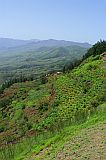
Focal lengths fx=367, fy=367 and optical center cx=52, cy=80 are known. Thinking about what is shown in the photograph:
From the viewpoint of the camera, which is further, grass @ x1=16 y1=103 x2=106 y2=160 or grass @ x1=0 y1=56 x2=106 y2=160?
grass @ x1=0 y1=56 x2=106 y2=160

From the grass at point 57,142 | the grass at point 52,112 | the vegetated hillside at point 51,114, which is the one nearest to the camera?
the grass at point 57,142

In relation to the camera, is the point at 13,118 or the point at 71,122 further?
the point at 13,118

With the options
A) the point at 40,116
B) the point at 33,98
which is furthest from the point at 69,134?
the point at 33,98

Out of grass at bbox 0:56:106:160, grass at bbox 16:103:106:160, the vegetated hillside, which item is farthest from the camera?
grass at bbox 0:56:106:160

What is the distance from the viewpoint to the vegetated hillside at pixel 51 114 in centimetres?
2386

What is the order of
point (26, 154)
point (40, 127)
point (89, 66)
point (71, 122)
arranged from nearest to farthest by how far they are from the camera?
1. point (26, 154)
2. point (71, 122)
3. point (40, 127)
4. point (89, 66)

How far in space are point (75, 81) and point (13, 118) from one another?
35.8ft

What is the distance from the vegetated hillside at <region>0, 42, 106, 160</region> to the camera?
23.9 metres

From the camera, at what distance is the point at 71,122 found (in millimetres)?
28859

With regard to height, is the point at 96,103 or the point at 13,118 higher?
the point at 96,103

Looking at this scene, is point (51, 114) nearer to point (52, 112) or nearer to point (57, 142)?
point (52, 112)

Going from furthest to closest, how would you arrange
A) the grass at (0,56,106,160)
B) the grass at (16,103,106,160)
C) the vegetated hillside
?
the grass at (0,56,106,160), the vegetated hillside, the grass at (16,103,106,160)

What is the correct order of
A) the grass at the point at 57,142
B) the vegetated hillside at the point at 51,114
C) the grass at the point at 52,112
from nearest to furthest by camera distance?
1. the grass at the point at 57,142
2. the vegetated hillside at the point at 51,114
3. the grass at the point at 52,112

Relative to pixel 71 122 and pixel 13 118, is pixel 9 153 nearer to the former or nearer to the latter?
pixel 71 122
